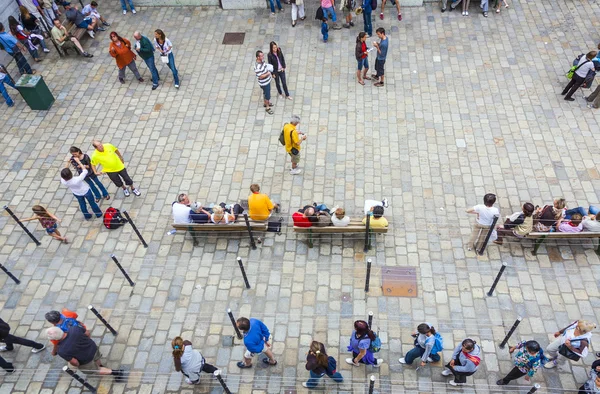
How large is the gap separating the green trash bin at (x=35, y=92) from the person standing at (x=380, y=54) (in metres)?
9.22

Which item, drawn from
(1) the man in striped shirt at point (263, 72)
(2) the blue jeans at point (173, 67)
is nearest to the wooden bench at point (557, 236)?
(1) the man in striped shirt at point (263, 72)

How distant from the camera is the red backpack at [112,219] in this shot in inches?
356

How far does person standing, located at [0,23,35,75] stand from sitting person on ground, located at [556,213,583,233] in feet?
A: 49.0

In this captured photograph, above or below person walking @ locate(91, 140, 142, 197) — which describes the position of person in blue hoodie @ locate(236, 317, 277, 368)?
below

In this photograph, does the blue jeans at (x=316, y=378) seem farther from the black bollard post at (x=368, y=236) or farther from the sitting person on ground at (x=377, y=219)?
the sitting person on ground at (x=377, y=219)

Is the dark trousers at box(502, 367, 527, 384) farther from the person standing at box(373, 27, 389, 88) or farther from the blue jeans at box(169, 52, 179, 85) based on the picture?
the blue jeans at box(169, 52, 179, 85)

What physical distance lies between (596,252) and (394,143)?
15.5 feet

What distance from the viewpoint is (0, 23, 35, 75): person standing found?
12.4 meters

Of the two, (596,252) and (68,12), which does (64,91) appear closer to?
(68,12)

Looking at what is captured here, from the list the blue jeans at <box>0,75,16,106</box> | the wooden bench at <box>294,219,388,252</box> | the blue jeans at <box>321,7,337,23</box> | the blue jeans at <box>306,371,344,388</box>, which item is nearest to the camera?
the blue jeans at <box>306,371,344,388</box>

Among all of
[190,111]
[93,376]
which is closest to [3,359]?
[93,376]

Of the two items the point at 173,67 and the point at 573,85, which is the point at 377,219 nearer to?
the point at 573,85

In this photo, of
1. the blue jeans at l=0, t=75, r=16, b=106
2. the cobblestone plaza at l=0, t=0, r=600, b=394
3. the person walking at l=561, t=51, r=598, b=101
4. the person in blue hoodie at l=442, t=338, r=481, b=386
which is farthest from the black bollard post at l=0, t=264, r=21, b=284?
the person walking at l=561, t=51, r=598, b=101

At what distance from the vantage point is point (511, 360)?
688cm
